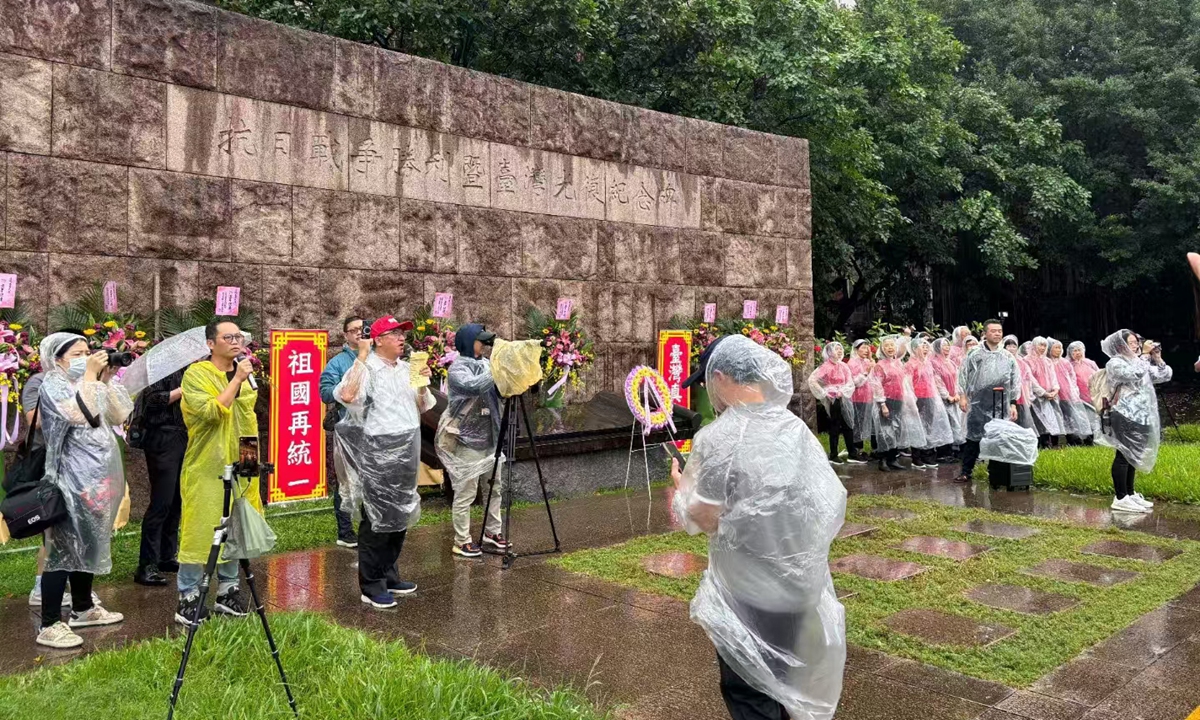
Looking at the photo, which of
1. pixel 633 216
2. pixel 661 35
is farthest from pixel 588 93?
pixel 633 216

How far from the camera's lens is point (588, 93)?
1500 cm

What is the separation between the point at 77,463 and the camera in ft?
15.9

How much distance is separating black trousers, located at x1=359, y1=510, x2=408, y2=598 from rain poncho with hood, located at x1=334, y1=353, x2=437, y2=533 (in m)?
0.07

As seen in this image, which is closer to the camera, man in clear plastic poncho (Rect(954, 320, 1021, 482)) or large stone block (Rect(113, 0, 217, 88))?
large stone block (Rect(113, 0, 217, 88))

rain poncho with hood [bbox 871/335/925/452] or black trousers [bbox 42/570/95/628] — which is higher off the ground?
rain poncho with hood [bbox 871/335/925/452]

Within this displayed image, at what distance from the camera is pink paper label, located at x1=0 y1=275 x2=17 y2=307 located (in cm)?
719

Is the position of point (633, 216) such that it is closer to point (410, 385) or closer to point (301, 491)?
point (301, 491)

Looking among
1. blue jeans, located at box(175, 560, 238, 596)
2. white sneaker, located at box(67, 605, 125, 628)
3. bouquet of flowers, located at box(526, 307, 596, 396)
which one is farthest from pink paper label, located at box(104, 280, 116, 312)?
bouquet of flowers, located at box(526, 307, 596, 396)

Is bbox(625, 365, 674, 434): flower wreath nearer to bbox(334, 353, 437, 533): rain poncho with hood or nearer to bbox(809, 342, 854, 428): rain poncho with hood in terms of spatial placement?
bbox(809, 342, 854, 428): rain poncho with hood

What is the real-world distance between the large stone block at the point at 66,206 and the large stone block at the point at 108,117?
0.14 metres

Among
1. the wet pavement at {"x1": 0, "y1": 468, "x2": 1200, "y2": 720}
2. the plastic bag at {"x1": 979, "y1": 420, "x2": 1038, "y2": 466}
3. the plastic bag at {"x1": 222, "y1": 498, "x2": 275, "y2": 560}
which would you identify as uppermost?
the plastic bag at {"x1": 222, "y1": 498, "x2": 275, "y2": 560}

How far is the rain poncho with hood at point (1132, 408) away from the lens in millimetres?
8188

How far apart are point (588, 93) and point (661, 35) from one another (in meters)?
1.45

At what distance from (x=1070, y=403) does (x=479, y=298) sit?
30.4 ft
